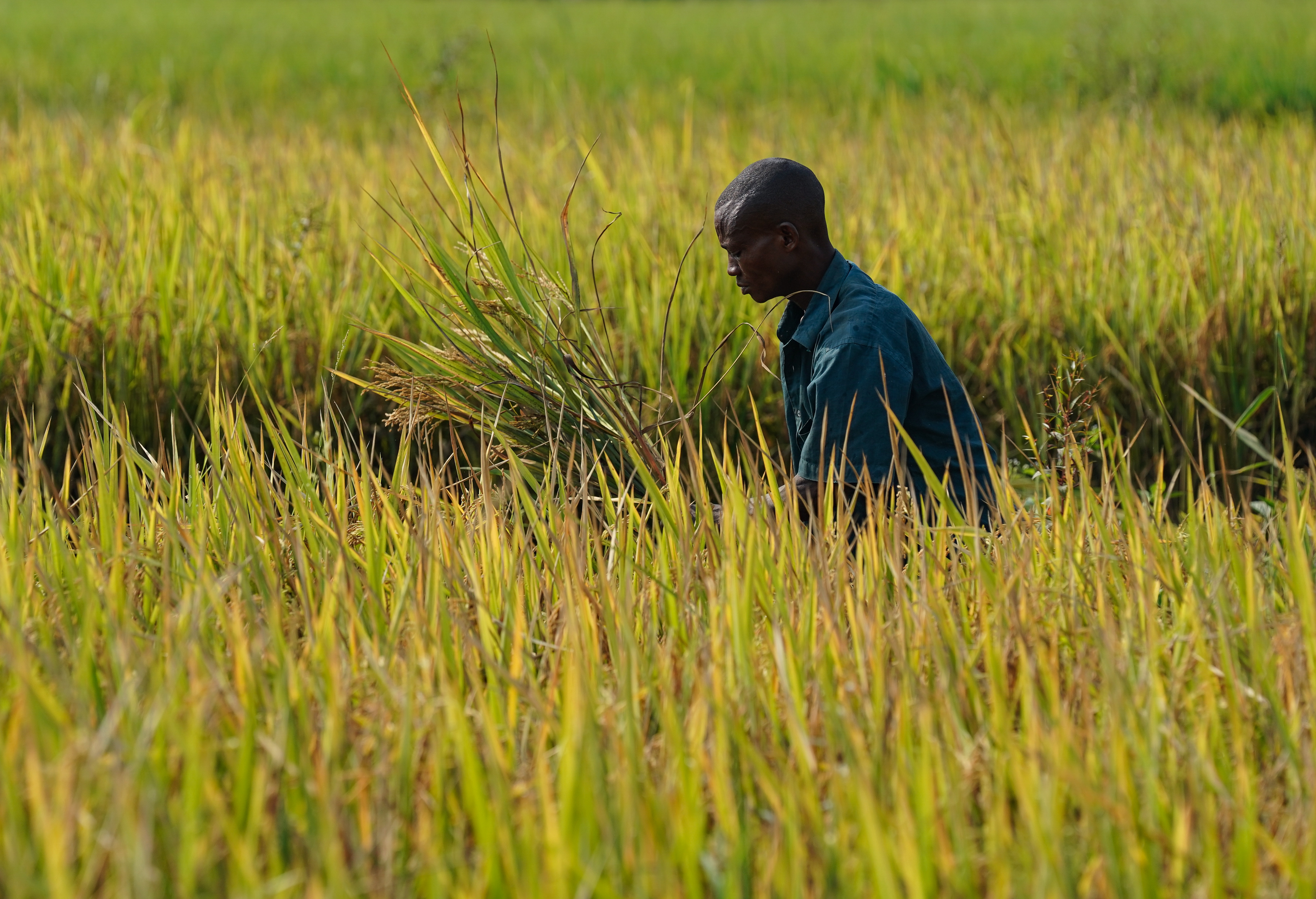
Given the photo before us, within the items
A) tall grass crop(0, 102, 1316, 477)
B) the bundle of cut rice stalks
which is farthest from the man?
tall grass crop(0, 102, 1316, 477)

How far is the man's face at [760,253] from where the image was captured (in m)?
1.96

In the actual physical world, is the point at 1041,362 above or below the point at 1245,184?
below

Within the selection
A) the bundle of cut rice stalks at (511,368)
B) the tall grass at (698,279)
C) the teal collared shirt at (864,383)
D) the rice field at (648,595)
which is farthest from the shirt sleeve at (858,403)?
the tall grass at (698,279)

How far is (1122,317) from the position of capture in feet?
10.2

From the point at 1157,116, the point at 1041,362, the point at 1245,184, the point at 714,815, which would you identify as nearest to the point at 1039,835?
the point at 714,815

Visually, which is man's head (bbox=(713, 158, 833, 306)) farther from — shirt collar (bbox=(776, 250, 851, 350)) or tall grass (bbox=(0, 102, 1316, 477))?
tall grass (bbox=(0, 102, 1316, 477))

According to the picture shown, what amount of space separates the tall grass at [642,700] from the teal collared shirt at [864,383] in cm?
25

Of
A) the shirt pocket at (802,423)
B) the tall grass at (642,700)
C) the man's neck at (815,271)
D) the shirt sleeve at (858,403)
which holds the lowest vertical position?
the tall grass at (642,700)

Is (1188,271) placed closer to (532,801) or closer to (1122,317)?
(1122,317)

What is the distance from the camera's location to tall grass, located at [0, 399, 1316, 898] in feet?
3.31

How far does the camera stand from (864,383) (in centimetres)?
190

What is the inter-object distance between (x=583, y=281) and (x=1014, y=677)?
85.5 inches

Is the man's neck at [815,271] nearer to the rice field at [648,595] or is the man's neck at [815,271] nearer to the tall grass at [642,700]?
the rice field at [648,595]

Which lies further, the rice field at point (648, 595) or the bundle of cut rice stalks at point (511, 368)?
the bundle of cut rice stalks at point (511, 368)
